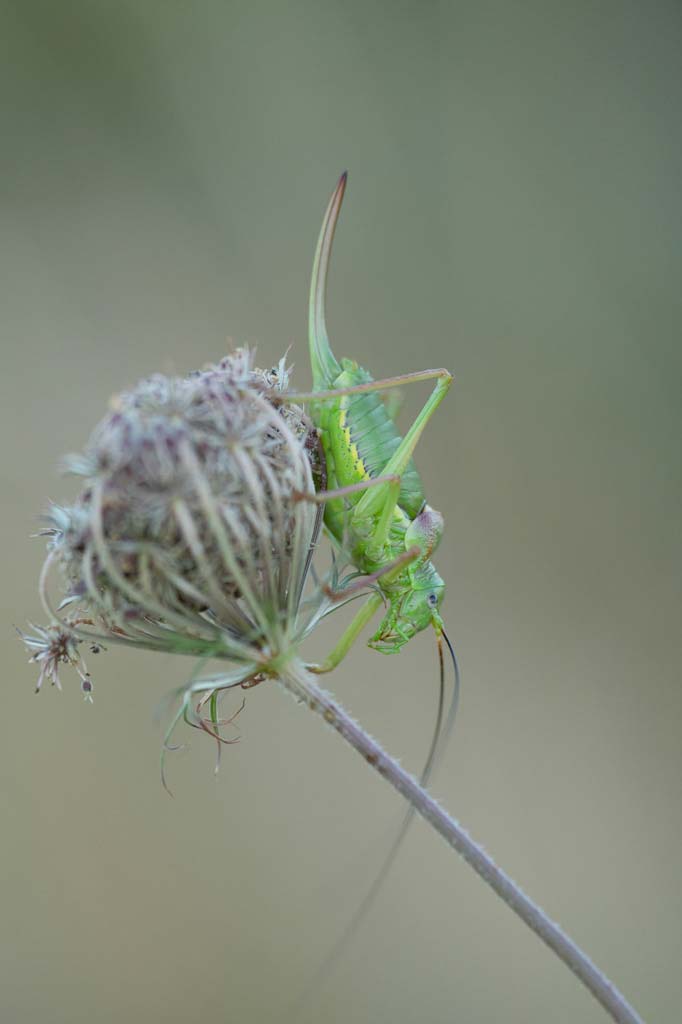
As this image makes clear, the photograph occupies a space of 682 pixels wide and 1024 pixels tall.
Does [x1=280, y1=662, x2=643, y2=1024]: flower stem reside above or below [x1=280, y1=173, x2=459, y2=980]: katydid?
below

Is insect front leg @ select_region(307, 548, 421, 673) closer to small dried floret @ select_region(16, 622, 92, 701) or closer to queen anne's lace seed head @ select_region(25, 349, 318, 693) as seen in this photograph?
queen anne's lace seed head @ select_region(25, 349, 318, 693)

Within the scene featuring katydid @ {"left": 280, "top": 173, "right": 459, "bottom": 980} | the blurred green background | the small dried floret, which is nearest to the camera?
the small dried floret

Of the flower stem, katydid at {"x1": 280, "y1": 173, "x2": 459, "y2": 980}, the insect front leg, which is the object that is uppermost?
katydid at {"x1": 280, "y1": 173, "x2": 459, "y2": 980}

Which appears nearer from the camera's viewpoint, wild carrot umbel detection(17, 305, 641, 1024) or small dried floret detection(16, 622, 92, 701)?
wild carrot umbel detection(17, 305, 641, 1024)

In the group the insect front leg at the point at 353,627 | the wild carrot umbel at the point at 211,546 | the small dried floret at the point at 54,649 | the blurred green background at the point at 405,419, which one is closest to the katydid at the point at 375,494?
the insect front leg at the point at 353,627

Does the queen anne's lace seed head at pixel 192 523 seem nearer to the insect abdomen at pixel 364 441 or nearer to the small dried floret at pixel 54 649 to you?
the small dried floret at pixel 54 649

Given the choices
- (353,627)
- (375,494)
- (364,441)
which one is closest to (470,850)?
(353,627)

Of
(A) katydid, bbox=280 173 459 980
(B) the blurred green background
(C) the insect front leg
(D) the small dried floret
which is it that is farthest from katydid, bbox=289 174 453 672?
(B) the blurred green background
